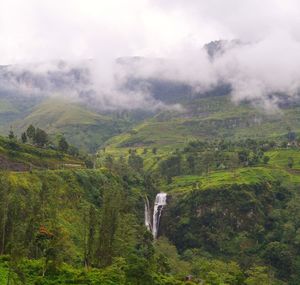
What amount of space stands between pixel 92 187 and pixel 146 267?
83433 millimetres

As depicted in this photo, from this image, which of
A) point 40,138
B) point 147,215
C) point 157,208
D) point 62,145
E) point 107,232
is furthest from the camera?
point 62,145

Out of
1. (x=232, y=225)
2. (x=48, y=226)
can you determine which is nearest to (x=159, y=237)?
(x=232, y=225)

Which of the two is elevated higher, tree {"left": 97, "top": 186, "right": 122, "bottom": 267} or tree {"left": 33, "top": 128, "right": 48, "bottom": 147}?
tree {"left": 33, "top": 128, "right": 48, "bottom": 147}

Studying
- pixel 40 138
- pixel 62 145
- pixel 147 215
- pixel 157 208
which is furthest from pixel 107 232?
pixel 62 145

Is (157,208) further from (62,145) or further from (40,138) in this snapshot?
(40,138)

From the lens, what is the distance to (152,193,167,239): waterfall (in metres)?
177

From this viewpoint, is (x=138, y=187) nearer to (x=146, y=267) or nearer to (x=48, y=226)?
(x=48, y=226)

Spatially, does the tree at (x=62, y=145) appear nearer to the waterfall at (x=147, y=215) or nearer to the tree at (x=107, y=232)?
the waterfall at (x=147, y=215)

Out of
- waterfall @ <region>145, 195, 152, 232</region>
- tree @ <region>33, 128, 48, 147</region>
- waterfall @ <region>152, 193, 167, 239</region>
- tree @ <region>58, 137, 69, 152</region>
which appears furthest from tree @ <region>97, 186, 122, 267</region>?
tree @ <region>58, 137, 69, 152</region>

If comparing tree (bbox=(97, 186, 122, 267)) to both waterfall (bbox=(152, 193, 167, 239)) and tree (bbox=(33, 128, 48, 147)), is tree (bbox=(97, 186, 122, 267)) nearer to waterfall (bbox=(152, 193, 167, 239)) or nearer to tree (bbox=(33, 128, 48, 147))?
waterfall (bbox=(152, 193, 167, 239))

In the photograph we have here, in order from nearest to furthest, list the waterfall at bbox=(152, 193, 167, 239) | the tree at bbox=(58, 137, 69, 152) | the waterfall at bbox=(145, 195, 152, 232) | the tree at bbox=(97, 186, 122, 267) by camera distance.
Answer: the tree at bbox=(97, 186, 122, 267) → the waterfall at bbox=(145, 195, 152, 232) → the waterfall at bbox=(152, 193, 167, 239) → the tree at bbox=(58, 137, 69, 152)

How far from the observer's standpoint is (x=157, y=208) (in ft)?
592

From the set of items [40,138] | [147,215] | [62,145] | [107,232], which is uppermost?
[40,138]

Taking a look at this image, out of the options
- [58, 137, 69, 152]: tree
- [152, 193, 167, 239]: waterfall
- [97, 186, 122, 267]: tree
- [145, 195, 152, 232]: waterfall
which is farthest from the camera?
[58, 137, 69, 152]: tree
